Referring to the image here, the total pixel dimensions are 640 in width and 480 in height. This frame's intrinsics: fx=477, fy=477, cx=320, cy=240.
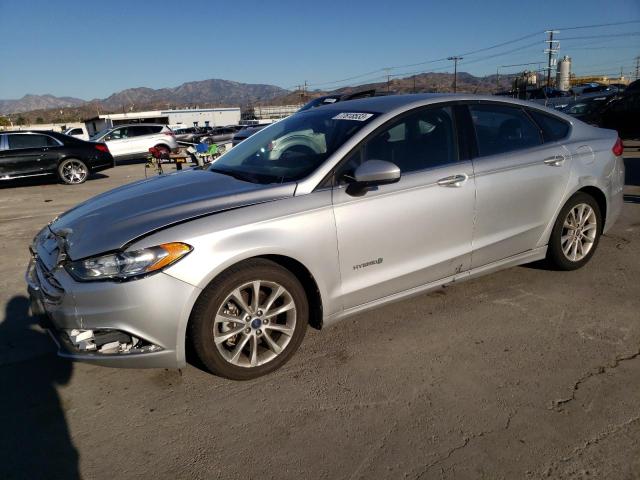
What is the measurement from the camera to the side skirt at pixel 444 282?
10.2ft

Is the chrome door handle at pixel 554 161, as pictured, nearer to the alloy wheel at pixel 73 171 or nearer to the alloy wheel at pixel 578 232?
the alloy wheel at pixel 578 232

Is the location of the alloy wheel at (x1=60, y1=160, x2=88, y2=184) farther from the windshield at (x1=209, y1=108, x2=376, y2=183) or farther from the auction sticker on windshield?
the auction sticker on windshield

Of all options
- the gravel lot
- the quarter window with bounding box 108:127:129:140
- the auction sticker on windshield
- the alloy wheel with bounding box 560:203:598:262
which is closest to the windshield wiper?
the auction sticker on windshield

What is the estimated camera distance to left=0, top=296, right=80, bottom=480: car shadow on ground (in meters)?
2.25

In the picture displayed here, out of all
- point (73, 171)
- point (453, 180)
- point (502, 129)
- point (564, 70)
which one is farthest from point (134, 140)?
point (564, 70)

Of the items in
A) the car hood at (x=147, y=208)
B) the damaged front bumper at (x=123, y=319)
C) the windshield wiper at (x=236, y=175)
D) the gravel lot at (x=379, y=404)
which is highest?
the windshield wiper at (x=236, y=175)

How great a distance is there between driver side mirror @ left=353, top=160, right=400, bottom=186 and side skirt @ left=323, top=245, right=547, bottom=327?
2.70ft

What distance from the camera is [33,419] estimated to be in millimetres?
2605

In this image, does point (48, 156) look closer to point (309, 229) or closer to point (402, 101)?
point (402, 101)

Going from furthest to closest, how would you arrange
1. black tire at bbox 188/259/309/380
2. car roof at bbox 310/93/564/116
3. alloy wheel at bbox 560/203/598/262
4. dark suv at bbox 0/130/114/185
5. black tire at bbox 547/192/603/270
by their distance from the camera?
dark suv at bbox 0/130/114/185, alloy wheel at bbox 560/203/598/262, black tire at bbox 547/192/603/270, car roof at bbox 310/93/564/116, black tire at bbox 188/259/309/380

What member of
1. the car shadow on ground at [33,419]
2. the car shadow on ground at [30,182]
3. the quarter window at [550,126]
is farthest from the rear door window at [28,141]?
the quarter window at [550,126]

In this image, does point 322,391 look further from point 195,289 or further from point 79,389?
point 79,389

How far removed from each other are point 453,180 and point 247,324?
176 cm

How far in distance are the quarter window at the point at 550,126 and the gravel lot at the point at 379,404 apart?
136 centimetres
